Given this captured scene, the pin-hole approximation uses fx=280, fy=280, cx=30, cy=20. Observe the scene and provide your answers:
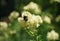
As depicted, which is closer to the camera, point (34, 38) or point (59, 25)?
point (34, 38)

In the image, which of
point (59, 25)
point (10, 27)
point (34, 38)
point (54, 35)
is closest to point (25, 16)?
point (34, 38)

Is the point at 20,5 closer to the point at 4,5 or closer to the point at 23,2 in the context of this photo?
the point at 23,2

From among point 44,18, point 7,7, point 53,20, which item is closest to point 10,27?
point 44,18

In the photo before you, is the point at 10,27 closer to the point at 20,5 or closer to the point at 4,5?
the point at 20,5

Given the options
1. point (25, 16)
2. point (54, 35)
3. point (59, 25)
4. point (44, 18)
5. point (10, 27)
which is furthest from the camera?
point (59, 25)

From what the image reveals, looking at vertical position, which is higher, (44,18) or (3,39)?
(44,18)

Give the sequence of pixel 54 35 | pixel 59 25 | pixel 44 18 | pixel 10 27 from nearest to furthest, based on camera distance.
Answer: pixel 54 35, pixel 44 18, pixel 10 27, pixel 59 25

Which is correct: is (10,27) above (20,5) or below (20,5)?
below

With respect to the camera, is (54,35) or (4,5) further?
(4,5)

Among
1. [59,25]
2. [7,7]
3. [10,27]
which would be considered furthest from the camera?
[7,7]
